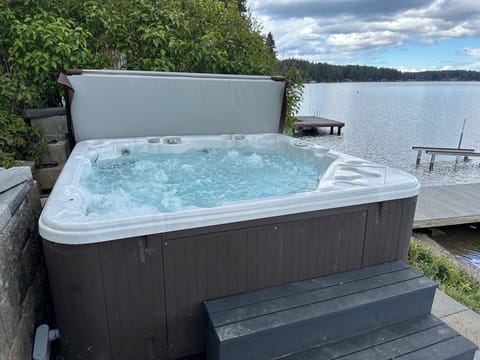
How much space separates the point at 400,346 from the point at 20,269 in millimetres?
1521

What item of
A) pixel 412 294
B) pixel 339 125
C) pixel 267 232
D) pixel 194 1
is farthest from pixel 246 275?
pixel 339 125

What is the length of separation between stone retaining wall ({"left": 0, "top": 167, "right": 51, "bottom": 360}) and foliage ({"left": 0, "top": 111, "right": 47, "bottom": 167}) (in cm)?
108

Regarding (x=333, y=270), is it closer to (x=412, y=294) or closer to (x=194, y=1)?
(x=412, y=294)

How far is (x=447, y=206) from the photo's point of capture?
4469 millimetres

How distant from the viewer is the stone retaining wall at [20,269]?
1052 mm

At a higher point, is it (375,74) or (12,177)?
(375,74)

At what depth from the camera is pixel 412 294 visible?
1.42m

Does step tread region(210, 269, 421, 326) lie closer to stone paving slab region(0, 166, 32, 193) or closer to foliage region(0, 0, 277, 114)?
stone paving slab region(0, 166, 32, 193)

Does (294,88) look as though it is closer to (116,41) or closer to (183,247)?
(116,41)

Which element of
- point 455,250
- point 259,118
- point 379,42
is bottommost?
point 455,250

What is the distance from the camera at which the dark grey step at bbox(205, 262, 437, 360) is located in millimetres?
1173

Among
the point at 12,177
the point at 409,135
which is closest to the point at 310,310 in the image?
the point at 12,177

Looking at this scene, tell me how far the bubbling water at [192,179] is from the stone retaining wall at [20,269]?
27cm

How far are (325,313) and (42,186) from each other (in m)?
2.44
